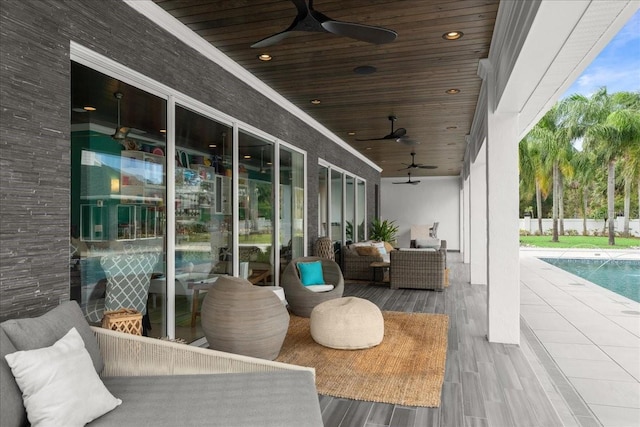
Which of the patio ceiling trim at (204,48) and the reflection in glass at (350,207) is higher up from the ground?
the patio ceiling trim at (204,48)

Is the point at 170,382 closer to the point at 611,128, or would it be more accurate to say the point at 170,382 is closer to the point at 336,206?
the point at 336,206

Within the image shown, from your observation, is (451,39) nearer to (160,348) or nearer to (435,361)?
(435,361)

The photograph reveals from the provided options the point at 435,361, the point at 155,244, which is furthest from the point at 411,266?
the point at 155,244

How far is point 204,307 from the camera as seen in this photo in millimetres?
3770

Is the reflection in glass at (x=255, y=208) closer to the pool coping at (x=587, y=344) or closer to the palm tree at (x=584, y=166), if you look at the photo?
the pool coping at (x=587, y=344)

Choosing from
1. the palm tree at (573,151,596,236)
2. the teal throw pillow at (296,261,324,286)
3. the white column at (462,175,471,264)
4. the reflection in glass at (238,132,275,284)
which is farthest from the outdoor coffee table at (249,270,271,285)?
the palm tree at (573,151,596,236)

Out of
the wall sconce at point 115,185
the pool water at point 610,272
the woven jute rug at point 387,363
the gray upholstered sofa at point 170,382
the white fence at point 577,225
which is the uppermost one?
the wall sconce at point 115,185

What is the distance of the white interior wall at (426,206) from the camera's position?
54.8ft

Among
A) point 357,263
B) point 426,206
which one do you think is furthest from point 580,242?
point 357,263

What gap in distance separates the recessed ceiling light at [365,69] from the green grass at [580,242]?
517 inches

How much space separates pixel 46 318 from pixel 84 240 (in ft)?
2.81

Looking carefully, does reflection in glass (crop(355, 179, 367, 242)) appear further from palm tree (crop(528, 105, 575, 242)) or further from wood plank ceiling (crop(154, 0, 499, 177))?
palm tree (crop(528, 105, 575, 242))

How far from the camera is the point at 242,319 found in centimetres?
358

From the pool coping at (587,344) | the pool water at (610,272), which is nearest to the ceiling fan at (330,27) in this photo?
the pool coping at (587,344)
